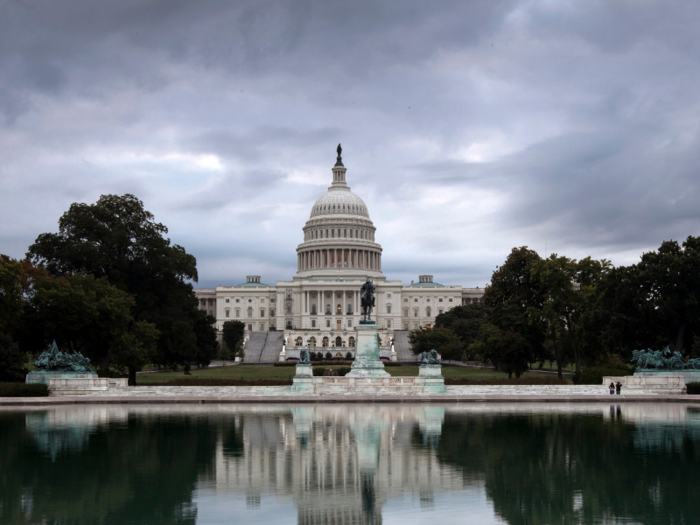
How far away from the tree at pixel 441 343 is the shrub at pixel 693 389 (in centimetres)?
5532

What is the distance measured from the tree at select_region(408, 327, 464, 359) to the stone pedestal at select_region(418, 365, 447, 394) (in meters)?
54.4

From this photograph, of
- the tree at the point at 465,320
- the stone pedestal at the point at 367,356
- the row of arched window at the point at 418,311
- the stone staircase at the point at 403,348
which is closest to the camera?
the stone pedestal at the point at 367,356

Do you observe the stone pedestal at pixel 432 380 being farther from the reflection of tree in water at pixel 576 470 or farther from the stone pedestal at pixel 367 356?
the reflection of tree in water at pixel 576 470

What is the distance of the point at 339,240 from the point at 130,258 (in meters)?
105

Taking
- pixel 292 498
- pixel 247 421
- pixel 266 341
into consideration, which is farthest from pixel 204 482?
pixel 266 341

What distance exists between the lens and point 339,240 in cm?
16250

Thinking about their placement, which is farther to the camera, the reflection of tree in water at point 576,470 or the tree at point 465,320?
the tree at point 465,320

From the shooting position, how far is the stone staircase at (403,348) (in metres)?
111

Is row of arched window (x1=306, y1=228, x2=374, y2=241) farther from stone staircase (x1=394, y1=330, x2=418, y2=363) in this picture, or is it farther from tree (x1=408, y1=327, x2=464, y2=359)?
tree (x1=408, y1=327, x2=464, y2=359)

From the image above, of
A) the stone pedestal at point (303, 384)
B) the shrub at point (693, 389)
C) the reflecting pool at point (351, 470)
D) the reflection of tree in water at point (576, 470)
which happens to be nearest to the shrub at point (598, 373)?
the shrub at point (693, 389)

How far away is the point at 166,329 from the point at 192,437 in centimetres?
3510

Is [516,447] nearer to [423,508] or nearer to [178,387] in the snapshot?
[423,508]

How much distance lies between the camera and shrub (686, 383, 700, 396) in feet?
135

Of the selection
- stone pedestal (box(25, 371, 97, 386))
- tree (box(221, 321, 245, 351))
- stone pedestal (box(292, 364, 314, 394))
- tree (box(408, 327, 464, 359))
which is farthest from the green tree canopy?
tree (box(221, 321, 245, 351))
